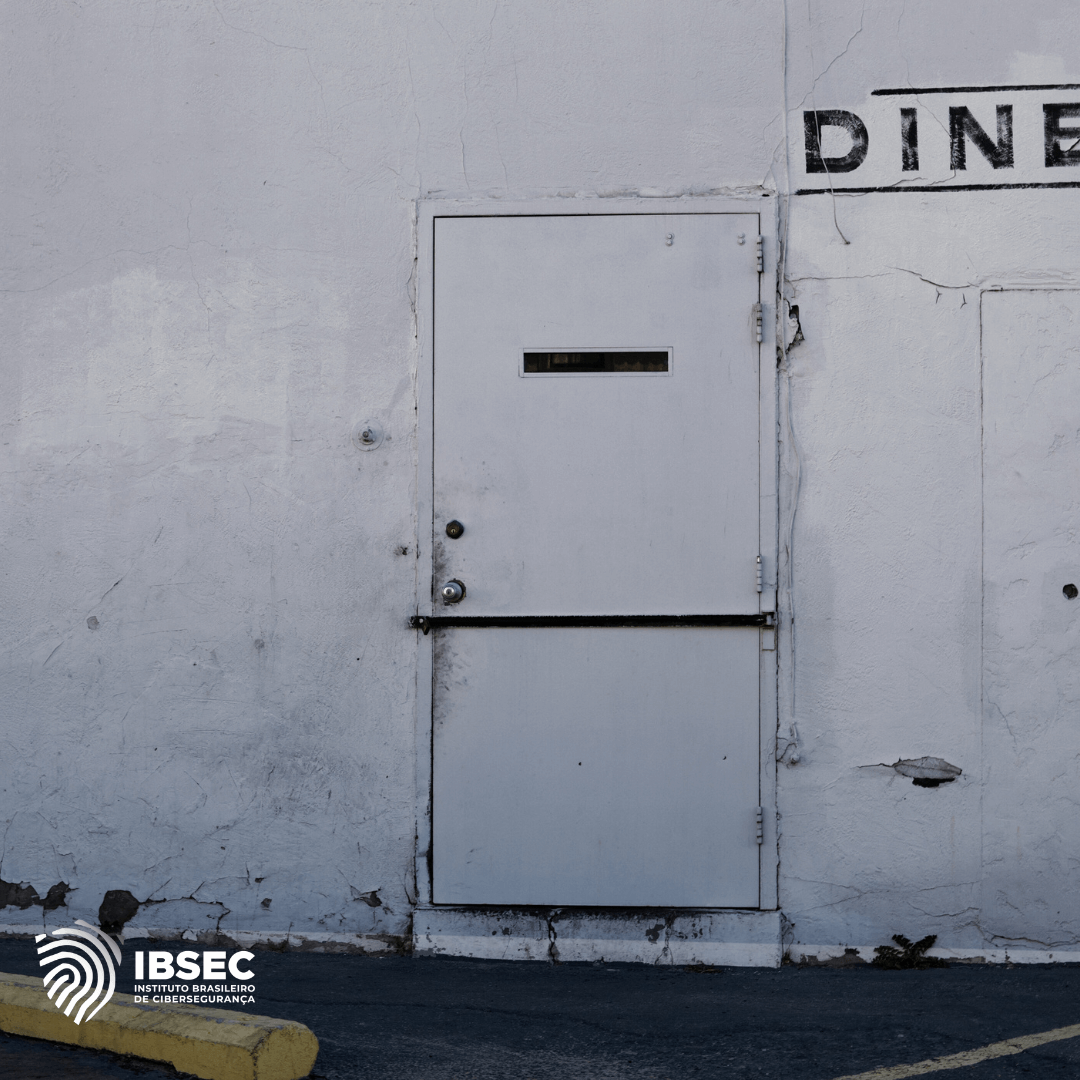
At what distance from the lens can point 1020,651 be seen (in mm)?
3969

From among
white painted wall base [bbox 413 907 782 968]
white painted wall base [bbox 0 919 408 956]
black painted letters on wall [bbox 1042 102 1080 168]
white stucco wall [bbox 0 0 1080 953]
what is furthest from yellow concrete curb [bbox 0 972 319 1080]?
black painted letters on wall [bbox 1042 102 1080 168]

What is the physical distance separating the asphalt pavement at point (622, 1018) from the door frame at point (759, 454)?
41cm

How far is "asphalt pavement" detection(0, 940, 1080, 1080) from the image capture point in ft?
9.86

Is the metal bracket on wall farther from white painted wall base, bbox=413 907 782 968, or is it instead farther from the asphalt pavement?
the asphalt pavement

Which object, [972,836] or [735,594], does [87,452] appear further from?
[972,836]

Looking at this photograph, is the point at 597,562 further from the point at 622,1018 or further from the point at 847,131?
the point at 847,131

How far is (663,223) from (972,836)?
8.64 ft

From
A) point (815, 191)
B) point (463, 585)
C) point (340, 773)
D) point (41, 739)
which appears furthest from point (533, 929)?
point (815, 191)

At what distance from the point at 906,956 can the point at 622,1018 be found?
1.22 metres

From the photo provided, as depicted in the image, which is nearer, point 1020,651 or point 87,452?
point 1020,651

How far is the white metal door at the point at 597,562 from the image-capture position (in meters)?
4.00

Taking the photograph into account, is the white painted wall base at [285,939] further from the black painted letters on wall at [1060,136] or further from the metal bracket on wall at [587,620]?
the black painted letters on wall at [1060,136]

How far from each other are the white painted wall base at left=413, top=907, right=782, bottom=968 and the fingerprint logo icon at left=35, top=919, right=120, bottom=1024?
1137 mm

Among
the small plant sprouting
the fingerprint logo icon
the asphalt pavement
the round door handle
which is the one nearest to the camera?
the asphalt pavement
